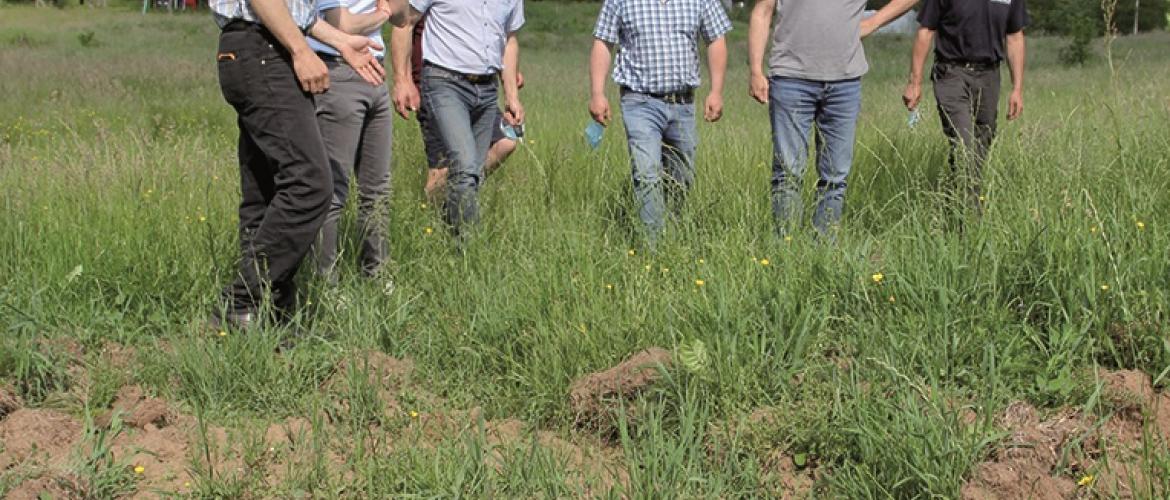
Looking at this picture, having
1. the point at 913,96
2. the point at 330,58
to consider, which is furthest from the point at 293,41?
the point at 913,96

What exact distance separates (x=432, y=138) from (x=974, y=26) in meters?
3.22

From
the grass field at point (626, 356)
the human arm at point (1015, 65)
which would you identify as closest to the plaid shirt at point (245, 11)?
the grass field at point (626, 356)

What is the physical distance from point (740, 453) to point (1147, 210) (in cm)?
200

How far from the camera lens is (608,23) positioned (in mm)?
5668

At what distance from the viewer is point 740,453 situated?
3.16 metres

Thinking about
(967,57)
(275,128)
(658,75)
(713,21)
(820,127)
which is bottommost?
(820,127)

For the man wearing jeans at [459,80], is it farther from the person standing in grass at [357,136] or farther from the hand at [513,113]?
the person standing in grass at [357,136]

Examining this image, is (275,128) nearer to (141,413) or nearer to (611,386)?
(141,413)

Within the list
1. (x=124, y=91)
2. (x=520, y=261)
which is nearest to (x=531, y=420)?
(x=520, y=261)

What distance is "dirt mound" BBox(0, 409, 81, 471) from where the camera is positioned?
325 centimetres

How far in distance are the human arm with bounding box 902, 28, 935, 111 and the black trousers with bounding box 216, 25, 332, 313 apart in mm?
3545

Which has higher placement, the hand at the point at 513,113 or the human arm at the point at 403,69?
the human arm at the point at 403,69

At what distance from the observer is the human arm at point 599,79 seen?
5699 mm

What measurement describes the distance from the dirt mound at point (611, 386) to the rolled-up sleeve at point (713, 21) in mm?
2692
